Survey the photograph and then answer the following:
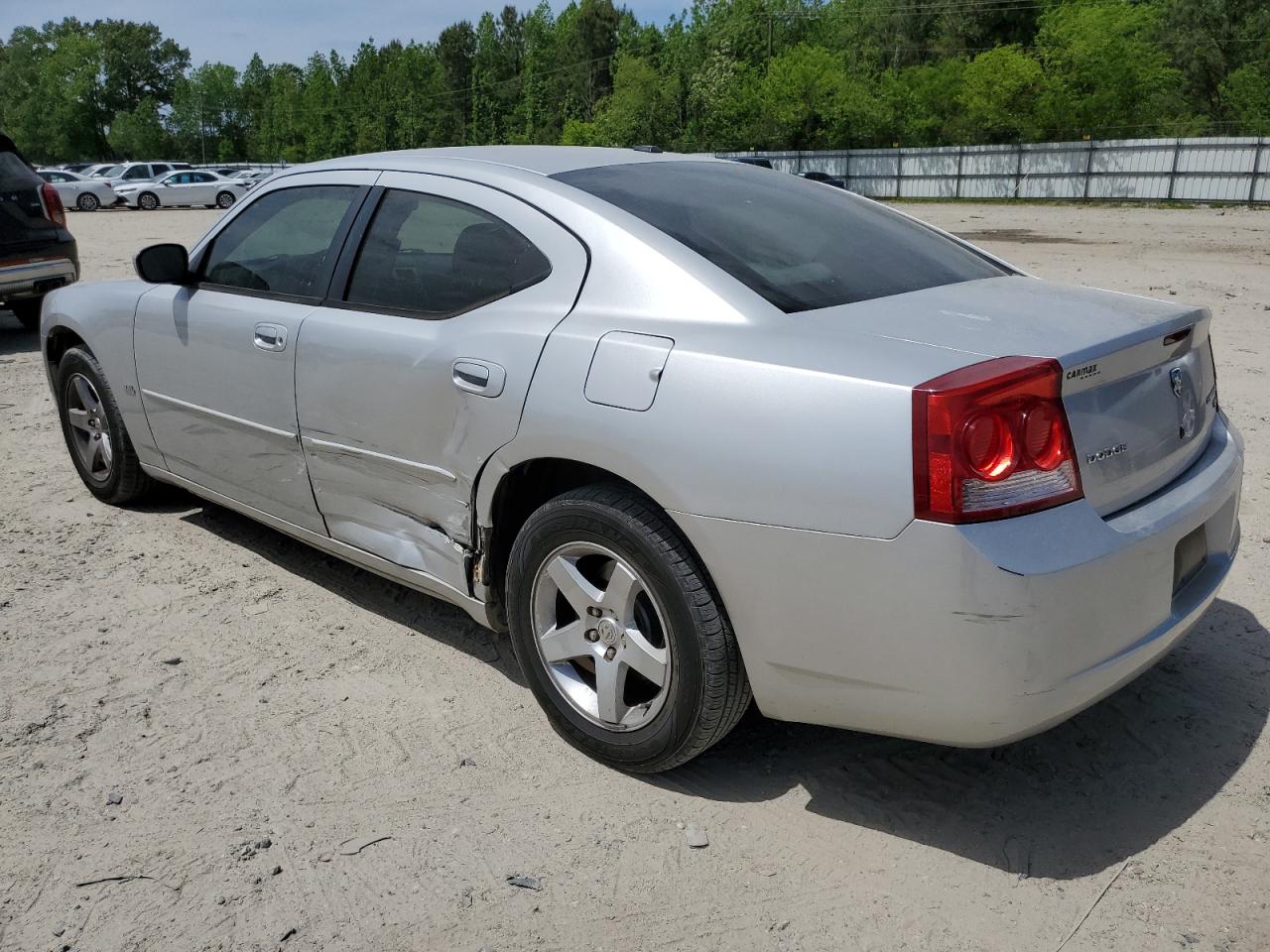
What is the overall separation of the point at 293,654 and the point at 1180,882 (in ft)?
9.00

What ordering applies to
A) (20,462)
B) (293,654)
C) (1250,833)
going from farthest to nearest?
1. (20,462)
2. (293,654)
3. (1250,833)

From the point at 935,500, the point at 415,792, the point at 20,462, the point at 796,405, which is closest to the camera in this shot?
the point at 935,500

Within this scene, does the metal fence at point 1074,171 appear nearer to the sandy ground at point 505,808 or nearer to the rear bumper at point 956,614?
the sandy ground at point 505,808

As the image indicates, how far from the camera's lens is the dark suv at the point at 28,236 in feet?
31.6

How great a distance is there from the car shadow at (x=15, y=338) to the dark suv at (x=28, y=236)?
468 mm

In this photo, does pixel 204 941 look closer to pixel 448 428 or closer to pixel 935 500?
pixel 448 428

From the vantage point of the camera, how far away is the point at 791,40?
251 feet

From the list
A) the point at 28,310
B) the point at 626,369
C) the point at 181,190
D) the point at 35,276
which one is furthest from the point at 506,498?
the point at 181,190

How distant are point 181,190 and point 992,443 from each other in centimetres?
4284

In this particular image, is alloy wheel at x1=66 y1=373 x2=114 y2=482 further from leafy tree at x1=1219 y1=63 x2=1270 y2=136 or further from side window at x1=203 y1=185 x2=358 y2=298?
leafy tree at x1=1219 y1=63 x2=1270 y2=136

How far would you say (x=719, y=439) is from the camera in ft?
8.22

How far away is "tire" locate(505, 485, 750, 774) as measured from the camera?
8.76 ft

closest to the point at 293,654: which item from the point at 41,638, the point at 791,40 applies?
the point at 41,638

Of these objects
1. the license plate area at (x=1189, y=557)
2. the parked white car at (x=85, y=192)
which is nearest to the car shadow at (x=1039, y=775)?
the license plate area at (x=1189, y=557)
